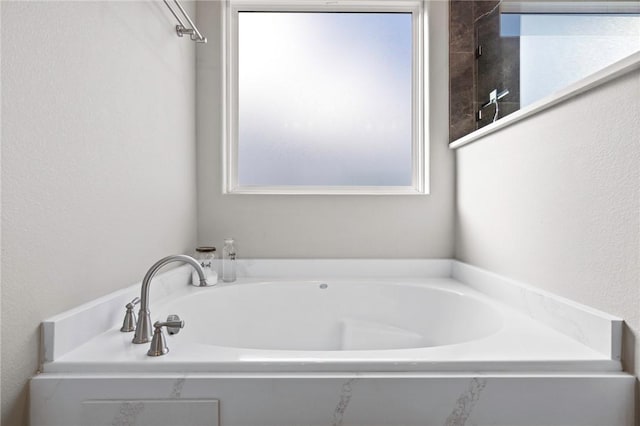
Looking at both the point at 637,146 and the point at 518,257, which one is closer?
the point at 637,146

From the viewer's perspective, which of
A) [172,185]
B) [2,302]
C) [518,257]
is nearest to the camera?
[2,302]

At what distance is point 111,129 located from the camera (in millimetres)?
1125

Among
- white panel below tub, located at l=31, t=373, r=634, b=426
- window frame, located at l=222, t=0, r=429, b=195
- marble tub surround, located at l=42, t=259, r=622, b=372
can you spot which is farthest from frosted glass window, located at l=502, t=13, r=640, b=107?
white panel below tub, located at l=31, t=373, r=634, b=426

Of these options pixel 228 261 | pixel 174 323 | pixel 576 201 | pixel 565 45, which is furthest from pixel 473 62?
pixel 174 323

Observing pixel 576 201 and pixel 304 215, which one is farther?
pixel 304 215

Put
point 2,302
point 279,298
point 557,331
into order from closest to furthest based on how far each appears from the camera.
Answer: point 2,302, point 557,331, point 279,298

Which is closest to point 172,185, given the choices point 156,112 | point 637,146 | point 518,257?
point 156,112

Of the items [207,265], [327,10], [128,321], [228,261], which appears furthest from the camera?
[327,10]

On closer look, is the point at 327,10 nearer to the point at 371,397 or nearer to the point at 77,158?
the point at 77,158

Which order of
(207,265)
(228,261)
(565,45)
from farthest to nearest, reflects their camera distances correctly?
(228,261), (207,265), (565,45)

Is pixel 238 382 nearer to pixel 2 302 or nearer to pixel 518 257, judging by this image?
pixel 2 302

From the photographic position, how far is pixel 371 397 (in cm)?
80

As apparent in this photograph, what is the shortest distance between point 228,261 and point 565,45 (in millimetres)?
1653

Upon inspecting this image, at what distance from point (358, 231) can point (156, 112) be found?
112 cm
